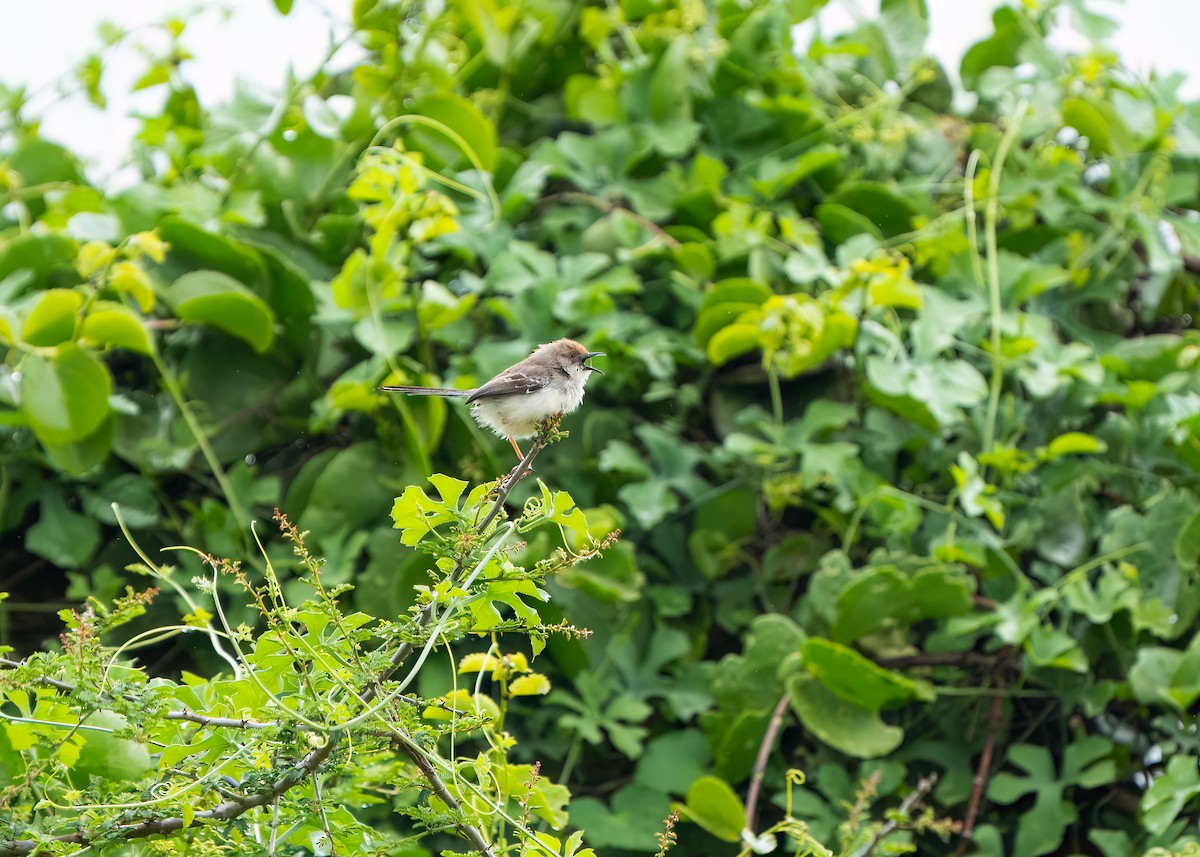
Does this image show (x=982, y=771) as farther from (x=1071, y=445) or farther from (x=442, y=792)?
(x=442, y=792)

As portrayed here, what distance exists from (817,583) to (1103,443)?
0.63 metres

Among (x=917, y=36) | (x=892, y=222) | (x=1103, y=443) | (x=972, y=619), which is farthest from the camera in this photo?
(x=917, y=36)

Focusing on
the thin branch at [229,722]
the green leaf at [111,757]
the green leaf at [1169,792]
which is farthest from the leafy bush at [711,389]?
the thin branch at [229,722]

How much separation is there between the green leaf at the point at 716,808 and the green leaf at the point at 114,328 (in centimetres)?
119

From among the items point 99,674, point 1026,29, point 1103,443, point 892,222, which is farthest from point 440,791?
point 1026,29

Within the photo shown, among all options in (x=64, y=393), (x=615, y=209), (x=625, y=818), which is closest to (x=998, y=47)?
(x=615, y=209)

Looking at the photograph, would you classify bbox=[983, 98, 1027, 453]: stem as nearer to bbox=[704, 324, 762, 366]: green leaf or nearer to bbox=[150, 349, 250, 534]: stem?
bbox=[704, 324, 762, 366]: green leaf

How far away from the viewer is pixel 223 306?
2150 millimetres

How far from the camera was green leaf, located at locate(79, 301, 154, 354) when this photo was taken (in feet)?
6.75

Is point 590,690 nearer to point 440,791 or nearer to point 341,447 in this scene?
point 341,447

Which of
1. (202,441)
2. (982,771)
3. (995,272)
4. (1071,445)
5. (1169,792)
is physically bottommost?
(982,771)

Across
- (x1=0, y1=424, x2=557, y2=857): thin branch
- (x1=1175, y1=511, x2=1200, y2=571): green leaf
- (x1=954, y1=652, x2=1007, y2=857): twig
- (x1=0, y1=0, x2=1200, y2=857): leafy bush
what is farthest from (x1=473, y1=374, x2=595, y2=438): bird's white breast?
(x1=1175, y1=511, x2=1200, y2=571): green leaf

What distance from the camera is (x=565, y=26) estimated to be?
2.66 metres

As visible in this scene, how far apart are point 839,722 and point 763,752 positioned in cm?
14
